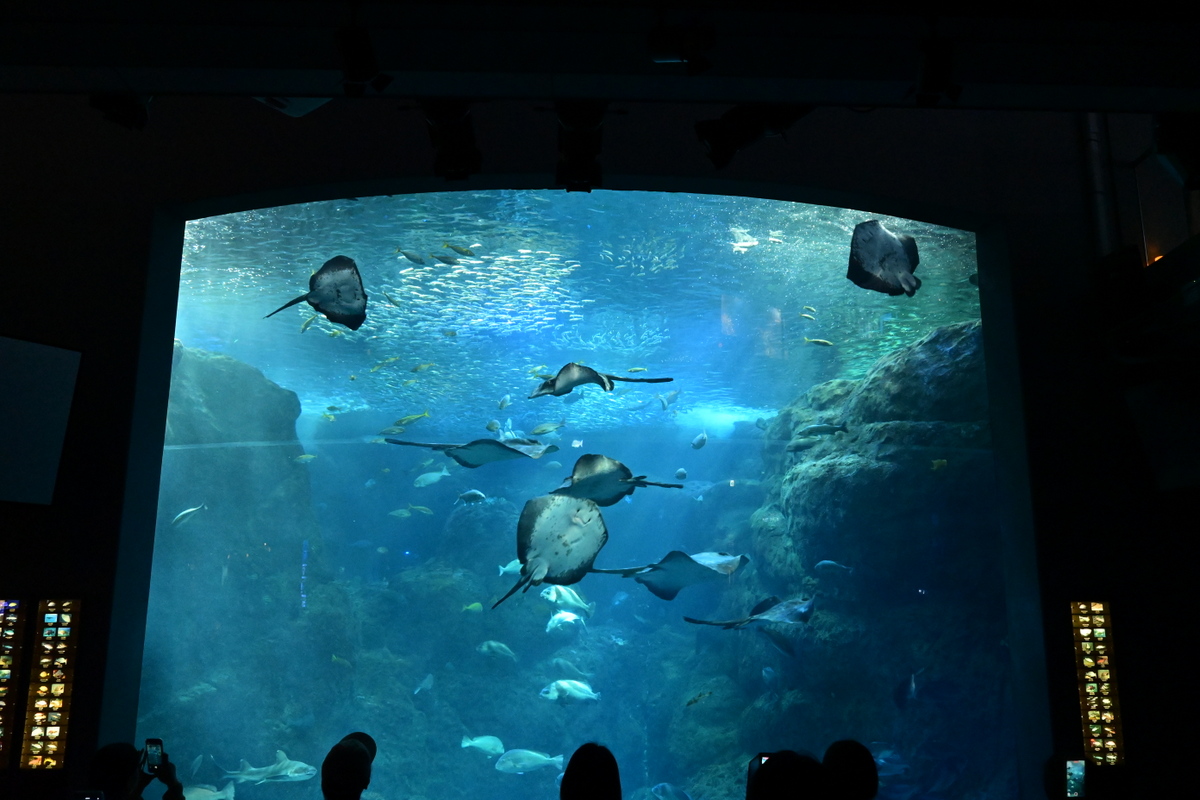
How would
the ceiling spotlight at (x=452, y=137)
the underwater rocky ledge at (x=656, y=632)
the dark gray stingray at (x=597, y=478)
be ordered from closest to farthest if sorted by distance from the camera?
the ceiling spotlight at (x=452, y=137) < the dark gray stingray at (x=597, y=478) < the underwater rocky ledge at (x=656, y=632)

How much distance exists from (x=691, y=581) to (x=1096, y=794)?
397 centimetres

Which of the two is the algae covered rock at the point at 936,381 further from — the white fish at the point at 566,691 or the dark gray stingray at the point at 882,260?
the white fish at the point at 566,691

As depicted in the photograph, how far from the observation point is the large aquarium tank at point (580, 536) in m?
11.2

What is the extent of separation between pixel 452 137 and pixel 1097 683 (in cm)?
712

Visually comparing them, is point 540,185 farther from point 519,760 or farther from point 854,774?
point 519,760

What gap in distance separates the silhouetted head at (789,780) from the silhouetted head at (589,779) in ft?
1.61

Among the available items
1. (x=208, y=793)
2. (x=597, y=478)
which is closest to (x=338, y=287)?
(x=597, y=478)

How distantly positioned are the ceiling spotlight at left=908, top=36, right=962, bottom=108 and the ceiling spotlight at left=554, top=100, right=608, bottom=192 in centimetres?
204

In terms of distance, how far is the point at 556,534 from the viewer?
19.1ft

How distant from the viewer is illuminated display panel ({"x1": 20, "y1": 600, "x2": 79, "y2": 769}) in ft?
16.6

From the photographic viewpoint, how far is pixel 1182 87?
13.0 feet

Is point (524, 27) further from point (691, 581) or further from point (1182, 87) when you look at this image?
point (691, 581)

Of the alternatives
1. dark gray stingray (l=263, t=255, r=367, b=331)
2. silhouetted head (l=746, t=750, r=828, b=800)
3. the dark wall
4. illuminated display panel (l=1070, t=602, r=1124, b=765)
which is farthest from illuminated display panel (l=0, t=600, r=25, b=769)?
illuminated display panel (l=1070, t=602, r=1124, b=765)

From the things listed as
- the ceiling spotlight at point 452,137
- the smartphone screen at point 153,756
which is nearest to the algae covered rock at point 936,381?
the ceiling spotlight at point 452,137
